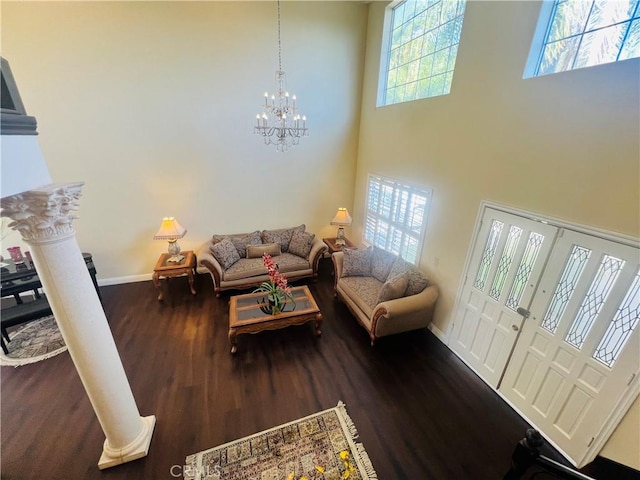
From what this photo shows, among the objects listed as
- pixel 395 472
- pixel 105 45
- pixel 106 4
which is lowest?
pixel 395 472

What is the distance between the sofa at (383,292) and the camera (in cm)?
342

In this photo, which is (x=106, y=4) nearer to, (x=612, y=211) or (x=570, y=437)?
(x=612, y=211)

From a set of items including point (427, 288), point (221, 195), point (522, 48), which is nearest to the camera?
point (522, 48)

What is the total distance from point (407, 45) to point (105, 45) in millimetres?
4561

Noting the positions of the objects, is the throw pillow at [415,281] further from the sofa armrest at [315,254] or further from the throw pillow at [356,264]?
the sofa armrest at [315,254]

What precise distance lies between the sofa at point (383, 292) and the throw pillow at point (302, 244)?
33.7 inches

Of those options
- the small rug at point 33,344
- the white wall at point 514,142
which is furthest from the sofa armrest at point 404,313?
the small rug at point 33,344

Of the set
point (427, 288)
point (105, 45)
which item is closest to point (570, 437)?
point (427, 288)

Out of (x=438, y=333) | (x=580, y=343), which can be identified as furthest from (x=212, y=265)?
(x=580, y=343)

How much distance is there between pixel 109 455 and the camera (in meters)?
2.22

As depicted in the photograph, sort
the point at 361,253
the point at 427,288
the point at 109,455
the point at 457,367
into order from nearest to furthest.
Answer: the point at 109,455
the point at 457,367
the point at 427,288
the point at 361,253

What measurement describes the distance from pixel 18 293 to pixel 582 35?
22.8 feet

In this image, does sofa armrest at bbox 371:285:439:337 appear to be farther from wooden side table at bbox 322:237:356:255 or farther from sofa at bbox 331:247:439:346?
wooden side table at bbox 322:237:356:255

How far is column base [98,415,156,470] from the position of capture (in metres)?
2.21
